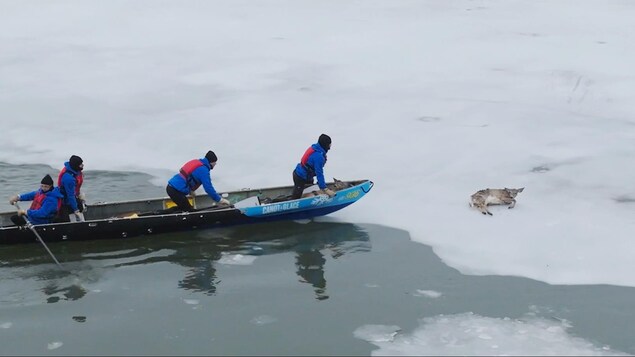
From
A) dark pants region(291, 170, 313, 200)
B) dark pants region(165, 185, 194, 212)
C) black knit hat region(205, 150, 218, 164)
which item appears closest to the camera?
black knit hat region(205, 150, 218, 164)

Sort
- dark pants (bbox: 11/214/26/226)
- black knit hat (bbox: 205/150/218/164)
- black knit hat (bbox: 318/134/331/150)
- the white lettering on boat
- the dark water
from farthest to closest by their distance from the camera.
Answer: black knit hat (bbox: 318/134/331/150), the white lettering on boat, black knit hat (bbox: 205/150/218/164), dark pants (bbox: 11/214/26/226), the dark water

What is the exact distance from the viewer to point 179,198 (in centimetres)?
1189

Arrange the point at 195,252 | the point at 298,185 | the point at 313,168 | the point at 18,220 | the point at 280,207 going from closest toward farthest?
1. the point at 18,220
2. the point at 195,252
3. the point at 280,207
4. the point at 313,168
5. the point at 298,185

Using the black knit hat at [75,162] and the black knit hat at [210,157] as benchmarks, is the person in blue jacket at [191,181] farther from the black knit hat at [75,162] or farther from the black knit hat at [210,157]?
the black knit hat at [75,162]

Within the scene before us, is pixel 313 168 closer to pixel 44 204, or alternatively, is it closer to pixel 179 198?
pixel 179 198

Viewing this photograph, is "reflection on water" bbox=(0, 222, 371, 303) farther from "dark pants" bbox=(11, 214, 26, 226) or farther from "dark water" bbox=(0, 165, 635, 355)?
"dark pants" bbox=(11, 214, 26, 226)

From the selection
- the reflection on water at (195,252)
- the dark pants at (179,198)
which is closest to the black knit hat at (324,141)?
the reflection on water at (195,252)

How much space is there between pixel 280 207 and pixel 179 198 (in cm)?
143

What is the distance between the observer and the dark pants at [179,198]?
38.9ft

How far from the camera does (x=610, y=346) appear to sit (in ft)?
29.2

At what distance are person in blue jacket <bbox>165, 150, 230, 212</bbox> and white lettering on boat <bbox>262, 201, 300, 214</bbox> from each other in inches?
21.5

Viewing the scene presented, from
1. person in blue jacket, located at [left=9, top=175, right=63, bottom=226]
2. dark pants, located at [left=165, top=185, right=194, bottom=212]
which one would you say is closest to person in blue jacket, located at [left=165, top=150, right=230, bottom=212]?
dark pants, located at [left=165, top=185, right=194, bottom=212]

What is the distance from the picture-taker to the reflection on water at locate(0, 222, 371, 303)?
1038 centimetres

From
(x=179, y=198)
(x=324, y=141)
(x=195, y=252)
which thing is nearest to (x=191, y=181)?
(x=179, y=198)
